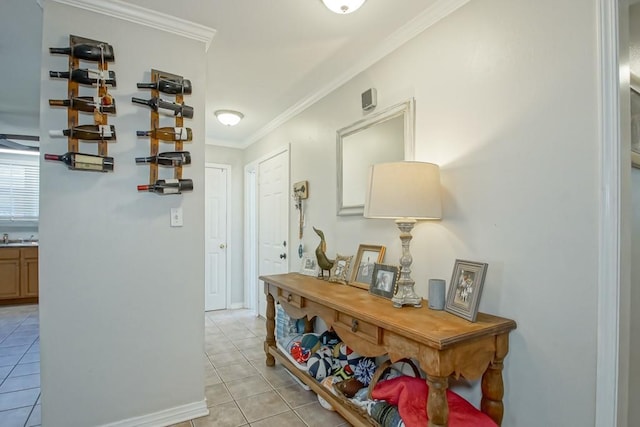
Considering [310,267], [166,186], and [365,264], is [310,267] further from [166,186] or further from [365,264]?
[166,186]

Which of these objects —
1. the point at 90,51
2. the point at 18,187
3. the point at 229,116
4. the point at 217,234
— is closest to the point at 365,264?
the point at 90,51

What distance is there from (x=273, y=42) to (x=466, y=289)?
1934 mm

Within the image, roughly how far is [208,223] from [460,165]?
374 cm

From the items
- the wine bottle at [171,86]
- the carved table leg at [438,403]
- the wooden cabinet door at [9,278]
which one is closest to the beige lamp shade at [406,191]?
the carved table leg at [438,403]

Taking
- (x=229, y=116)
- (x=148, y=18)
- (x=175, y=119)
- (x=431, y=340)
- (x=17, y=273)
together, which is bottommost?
(x=17, y=273)

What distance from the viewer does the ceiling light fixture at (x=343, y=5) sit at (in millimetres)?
1731

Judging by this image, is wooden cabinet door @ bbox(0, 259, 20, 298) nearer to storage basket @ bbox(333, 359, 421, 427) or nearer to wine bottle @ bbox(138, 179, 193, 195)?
wine bottle @ bbox(138, 179, 193, 195)

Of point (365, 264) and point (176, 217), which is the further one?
point (365, 264)

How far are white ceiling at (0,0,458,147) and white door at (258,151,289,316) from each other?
81 cm

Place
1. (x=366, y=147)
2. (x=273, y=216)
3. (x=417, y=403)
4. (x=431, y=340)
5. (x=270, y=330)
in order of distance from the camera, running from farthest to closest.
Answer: (x=273, y=216) < (x=270, y=330) < (x=366, y=147) < (x=417, y=403) < (x=431, y=340)

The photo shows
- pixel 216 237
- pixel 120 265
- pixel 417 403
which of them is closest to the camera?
pixel 417 403

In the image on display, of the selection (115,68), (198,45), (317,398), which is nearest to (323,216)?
(317,398)

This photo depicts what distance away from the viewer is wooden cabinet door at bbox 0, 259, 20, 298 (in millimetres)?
4691

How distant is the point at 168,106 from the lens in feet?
6.42
